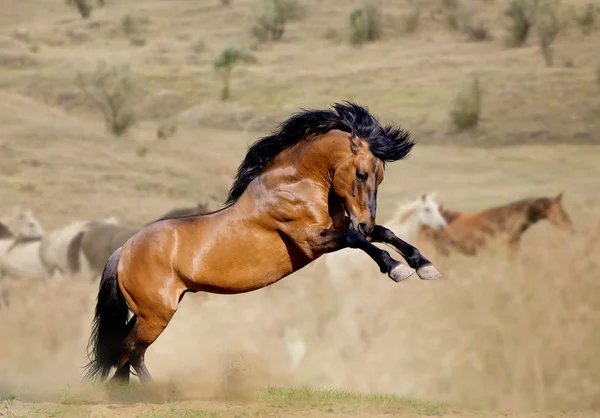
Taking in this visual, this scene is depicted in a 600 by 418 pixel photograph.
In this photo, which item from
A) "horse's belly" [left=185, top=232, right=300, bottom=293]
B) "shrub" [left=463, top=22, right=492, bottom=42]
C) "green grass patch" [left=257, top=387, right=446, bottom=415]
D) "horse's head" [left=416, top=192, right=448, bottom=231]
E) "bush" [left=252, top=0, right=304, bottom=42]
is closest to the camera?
"horse's belly" [left=185, top=232, right=300, bottom=293]

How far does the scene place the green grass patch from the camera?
845cm

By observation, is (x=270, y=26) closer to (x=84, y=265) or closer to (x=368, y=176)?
(x=84, y=265)

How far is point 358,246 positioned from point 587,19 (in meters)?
36.3

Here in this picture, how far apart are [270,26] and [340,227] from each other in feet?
129

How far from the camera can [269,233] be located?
25.6 ft

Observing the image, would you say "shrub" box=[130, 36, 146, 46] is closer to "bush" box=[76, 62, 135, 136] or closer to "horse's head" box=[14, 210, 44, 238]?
"bush" box=[76, 62, 135, 136]

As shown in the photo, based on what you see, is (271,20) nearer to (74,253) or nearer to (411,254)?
(74,253)

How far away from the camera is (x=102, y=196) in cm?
2594

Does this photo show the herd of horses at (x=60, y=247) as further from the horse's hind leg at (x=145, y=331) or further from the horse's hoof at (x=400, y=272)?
the horse's hoof at (x=400, y=272)

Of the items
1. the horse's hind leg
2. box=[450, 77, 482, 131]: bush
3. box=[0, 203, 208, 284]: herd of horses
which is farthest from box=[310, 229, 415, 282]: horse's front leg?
box=[450, 77, 482, 131]: bush

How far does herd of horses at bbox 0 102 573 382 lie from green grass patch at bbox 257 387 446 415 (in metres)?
1.06

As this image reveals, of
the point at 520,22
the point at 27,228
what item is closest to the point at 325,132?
the point at 27,228

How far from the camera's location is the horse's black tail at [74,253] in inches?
715

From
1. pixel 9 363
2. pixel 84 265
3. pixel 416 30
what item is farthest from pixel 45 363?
pixel 416 30
